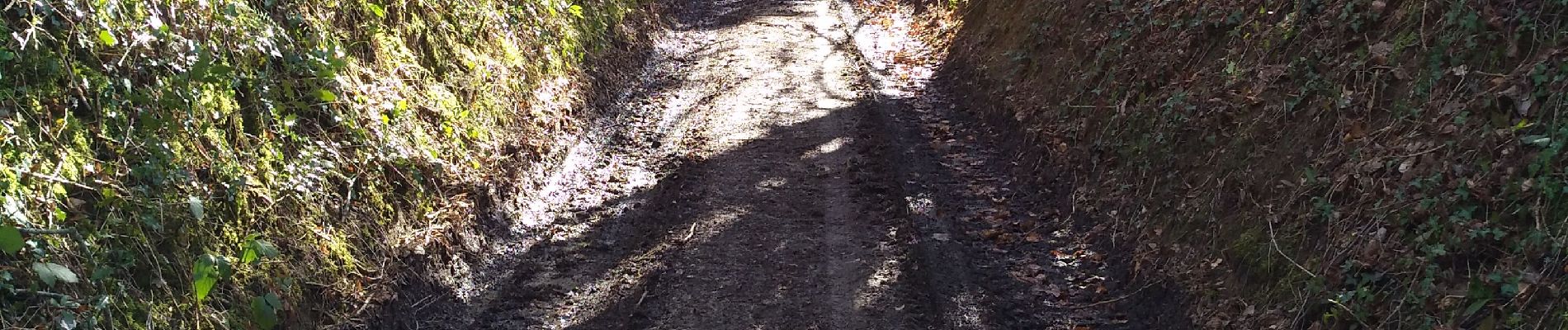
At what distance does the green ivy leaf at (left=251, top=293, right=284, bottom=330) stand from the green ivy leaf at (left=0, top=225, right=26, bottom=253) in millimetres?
1102

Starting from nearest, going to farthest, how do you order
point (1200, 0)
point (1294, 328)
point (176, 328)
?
1. point (176, 328)
2. point (1294, 328)
3. point (1200, 0)

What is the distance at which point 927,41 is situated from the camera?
12000 millimetres

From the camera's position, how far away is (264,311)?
13.9 ft

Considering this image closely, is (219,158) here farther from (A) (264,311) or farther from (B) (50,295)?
(B) (50,295)

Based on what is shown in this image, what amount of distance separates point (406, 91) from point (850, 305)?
3609 millimetres

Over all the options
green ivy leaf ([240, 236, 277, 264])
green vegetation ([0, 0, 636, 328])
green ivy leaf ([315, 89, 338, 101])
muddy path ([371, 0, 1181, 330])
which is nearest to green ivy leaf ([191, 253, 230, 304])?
green vegetation ([0, 0, 636, 328])

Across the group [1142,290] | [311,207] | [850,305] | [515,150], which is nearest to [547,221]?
[515,150]

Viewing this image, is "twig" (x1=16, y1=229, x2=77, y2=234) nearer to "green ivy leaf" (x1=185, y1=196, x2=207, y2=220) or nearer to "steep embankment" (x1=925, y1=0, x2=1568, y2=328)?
"green ivy leaf" (x1=185, y1=196, x2=207, y2=220)

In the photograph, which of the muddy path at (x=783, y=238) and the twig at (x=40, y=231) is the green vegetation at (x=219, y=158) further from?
the muddy path at (x=783, y=238)

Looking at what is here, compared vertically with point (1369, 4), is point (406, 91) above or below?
below

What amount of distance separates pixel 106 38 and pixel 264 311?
1.47 m

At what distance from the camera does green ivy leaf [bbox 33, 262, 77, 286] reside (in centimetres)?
330

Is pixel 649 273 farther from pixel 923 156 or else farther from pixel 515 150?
pixel 923 156

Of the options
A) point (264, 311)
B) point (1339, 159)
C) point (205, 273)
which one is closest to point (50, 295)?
point (205, 273)
